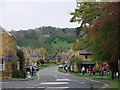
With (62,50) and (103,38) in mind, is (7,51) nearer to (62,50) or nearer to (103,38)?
(103,38)

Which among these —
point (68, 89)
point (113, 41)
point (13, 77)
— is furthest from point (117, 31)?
point (13, 77)

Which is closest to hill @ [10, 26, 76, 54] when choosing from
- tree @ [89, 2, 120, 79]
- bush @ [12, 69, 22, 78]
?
bush @ [12, 69, 22, 78]

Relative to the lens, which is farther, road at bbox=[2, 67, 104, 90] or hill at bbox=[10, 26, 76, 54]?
hill at bbox=[10, 26, 76, 54]

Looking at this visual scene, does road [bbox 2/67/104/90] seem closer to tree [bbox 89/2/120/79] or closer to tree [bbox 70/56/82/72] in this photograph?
tree [bbox 89/2/120/79]

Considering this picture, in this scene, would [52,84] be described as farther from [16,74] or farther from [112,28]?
[16,74]

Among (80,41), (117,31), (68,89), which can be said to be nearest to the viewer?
(117,31)

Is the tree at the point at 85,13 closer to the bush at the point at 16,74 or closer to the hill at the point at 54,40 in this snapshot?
the bush at the point at 16,74

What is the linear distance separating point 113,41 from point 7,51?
56.2 feet

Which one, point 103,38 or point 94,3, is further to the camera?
point 94,3

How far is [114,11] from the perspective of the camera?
57.8ft

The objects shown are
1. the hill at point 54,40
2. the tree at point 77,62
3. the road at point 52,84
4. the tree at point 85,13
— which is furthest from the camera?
the hill at point 54,40

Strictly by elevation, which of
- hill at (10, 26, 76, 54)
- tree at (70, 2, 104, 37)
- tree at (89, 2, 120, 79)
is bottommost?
tree at (89, 2, 120, 79)

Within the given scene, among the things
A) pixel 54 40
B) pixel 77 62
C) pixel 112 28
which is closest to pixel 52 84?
pixel 112 28

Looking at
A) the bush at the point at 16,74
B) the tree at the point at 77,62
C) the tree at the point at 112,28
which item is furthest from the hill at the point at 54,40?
the tree at the point at 112,28
